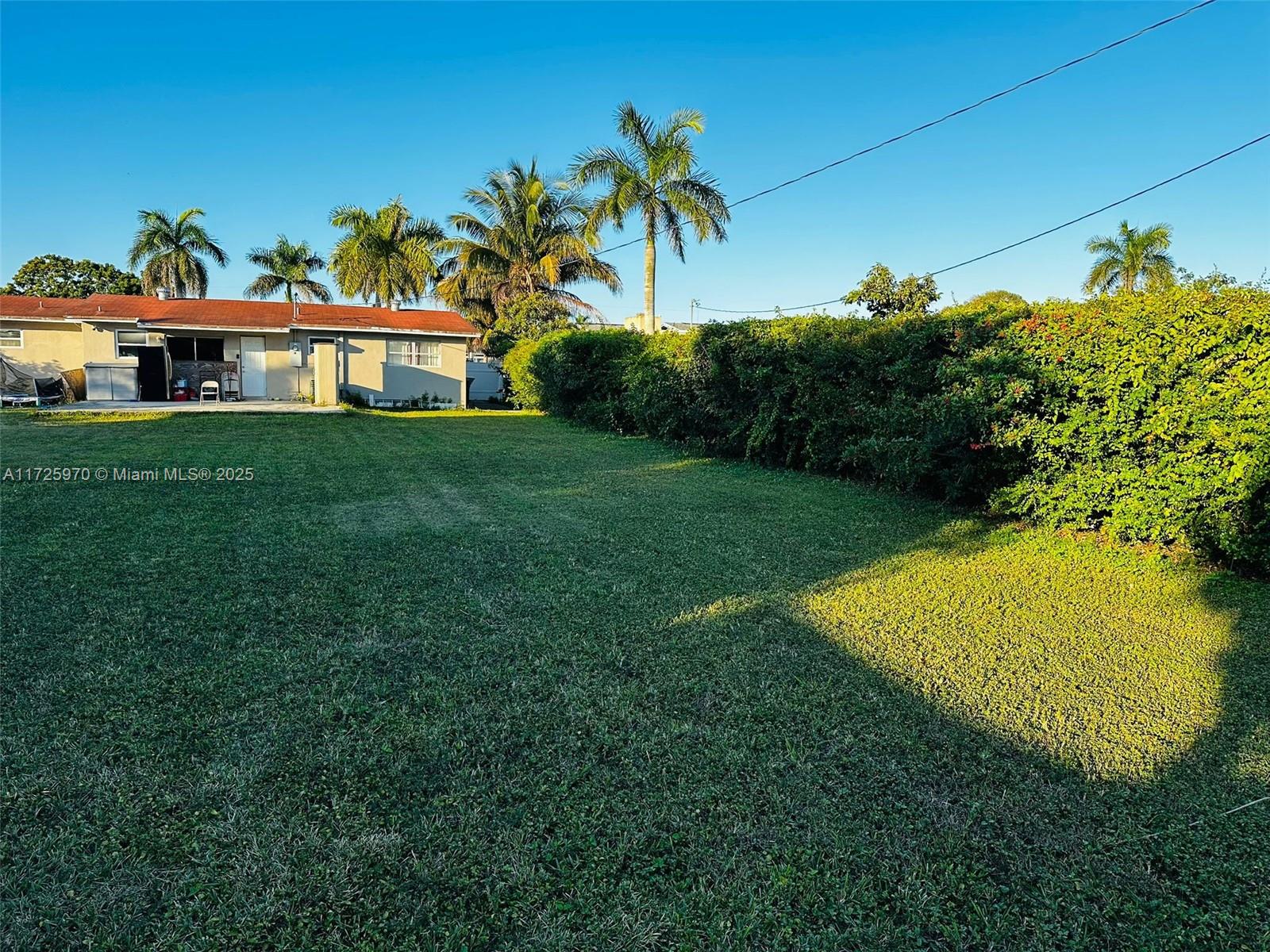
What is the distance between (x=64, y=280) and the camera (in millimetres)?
45656

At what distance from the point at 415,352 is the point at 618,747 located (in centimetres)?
2204

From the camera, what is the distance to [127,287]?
44.8m

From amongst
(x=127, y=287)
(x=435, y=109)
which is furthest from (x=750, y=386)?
(x=127, y=287)

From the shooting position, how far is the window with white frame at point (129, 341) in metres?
19.8

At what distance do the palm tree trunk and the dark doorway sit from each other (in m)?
14.6

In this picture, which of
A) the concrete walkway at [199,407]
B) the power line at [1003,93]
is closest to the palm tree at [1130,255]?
the power line at [1003,93]

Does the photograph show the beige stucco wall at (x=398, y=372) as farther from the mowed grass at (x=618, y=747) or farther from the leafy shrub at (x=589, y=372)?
the mowed grass at (x=618, y=747)

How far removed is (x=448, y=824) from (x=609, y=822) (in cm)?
48

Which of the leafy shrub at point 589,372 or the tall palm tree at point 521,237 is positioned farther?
the tall palm tree at point 521,237

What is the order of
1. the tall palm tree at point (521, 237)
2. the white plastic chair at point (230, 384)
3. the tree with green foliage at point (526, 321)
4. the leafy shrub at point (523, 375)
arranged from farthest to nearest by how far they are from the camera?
the tall palm tree at point (521, 237), the tree with green foliage at point (526, 321), the white plastic chair at point (230, 384), the leafy shrub at point (523, 375)

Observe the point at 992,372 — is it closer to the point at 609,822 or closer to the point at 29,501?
→ the point at 609,822

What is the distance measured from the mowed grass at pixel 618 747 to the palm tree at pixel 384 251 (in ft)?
86.7

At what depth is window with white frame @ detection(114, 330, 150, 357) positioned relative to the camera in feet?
65.1

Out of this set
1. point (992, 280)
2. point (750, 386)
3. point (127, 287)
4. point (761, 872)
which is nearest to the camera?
point (761, 872)
